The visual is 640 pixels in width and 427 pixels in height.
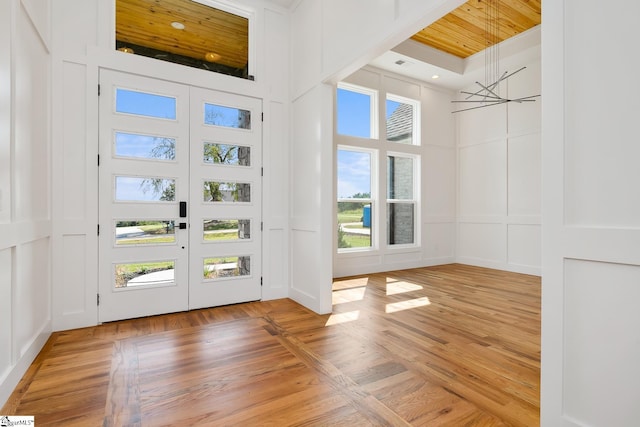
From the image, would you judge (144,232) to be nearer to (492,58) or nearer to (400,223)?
(400,223)

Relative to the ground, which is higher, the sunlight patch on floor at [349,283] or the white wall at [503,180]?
the white wall at [503,180]

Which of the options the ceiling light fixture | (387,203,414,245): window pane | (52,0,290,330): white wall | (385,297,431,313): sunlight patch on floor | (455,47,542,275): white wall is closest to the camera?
(52,0,290,330): white wall

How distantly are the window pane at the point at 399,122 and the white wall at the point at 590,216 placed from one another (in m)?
4.72

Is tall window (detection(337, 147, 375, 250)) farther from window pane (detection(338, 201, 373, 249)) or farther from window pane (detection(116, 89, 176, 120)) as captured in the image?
window pane (detection(116, 89, 176, 120))

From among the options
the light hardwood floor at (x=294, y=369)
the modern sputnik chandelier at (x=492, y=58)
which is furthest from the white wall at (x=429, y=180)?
the light hardwood floor at (x=294, y=369)

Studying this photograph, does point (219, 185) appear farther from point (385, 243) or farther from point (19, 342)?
point (385, 243)

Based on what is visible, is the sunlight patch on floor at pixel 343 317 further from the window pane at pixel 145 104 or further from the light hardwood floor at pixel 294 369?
the window pane at pixel 145 104

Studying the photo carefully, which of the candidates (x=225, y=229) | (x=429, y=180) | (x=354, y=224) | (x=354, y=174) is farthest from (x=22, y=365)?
(x=429, y=180)

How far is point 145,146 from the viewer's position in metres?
3.40

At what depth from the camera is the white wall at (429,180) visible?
19.4ft

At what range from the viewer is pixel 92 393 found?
2.00 meters

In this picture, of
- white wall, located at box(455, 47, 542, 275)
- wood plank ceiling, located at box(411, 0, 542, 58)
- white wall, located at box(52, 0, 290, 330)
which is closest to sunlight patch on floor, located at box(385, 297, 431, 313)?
white wall, located at box(455, 47, 542, 275)

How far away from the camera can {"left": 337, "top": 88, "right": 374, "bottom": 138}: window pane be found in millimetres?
5621

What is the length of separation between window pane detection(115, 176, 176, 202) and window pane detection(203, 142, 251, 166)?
50 cm
